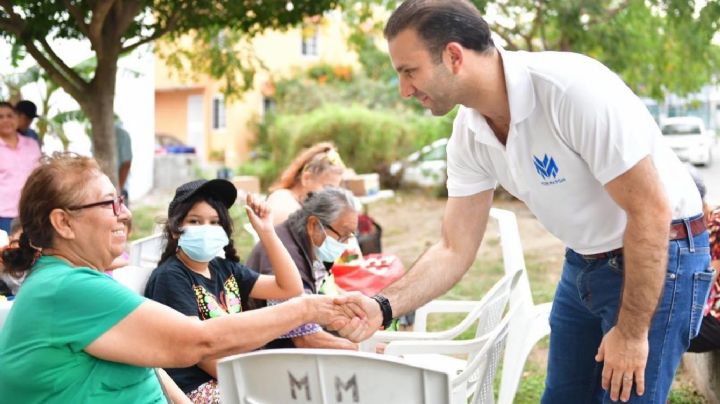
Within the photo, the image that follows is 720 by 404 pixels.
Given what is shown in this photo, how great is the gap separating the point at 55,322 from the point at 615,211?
162cm

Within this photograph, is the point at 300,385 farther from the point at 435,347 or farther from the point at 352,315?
the point at 435,347

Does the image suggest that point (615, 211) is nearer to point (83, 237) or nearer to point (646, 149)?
point (646, 149)

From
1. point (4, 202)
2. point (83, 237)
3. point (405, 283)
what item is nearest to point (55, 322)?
point (83, 237)

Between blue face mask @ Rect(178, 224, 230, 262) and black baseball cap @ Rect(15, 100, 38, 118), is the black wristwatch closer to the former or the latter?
blue face mask @ Rect(178, 224, 230, 262)

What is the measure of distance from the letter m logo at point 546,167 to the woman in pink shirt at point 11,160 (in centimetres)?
511

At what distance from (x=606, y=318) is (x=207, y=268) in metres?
1.75

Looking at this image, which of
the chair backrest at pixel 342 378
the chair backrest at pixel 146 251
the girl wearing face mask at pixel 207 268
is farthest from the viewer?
the chair backrest at pixel 146 251

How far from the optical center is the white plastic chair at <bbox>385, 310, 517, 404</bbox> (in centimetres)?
297

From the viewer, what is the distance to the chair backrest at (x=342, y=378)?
2.35 meters

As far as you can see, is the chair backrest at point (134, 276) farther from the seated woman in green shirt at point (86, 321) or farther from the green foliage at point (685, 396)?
the green foliage at point (685, 396)

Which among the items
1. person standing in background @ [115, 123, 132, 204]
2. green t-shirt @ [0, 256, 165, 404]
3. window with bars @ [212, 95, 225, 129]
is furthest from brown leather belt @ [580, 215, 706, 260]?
window with bars @ [212, 95, 225, 129]

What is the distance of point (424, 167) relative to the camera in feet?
61.6

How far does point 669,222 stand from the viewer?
7.97 feet

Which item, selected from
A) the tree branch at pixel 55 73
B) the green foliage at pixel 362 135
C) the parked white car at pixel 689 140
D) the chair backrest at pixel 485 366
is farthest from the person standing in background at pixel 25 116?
the parked white car at pixel 689 140
